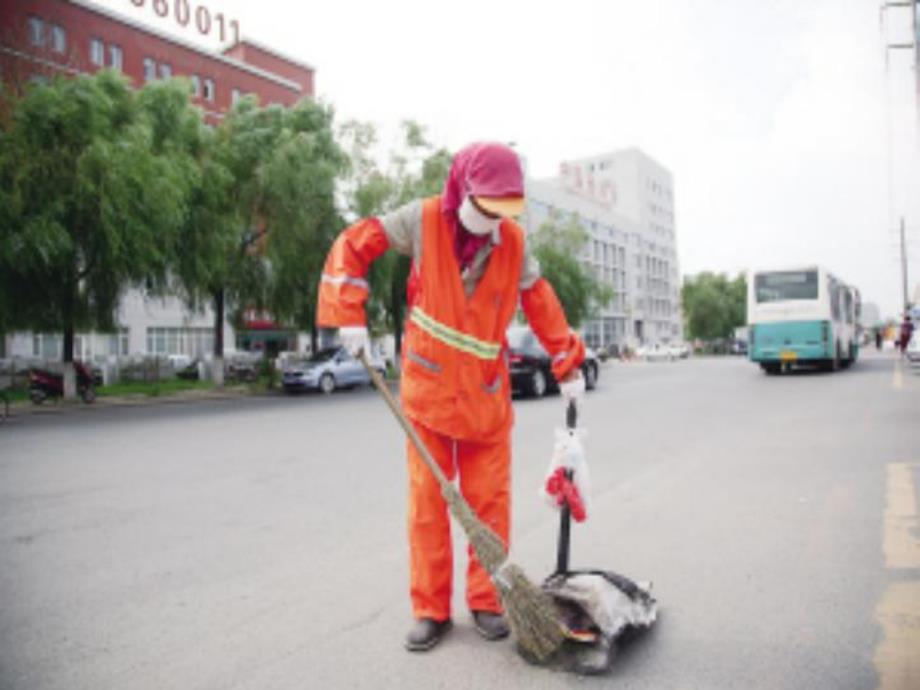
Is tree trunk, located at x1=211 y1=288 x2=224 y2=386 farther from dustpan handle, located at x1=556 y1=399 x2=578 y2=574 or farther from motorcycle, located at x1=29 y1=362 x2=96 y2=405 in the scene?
dustpan handle, located at x1=556 y1=399 x2=578 y2=574

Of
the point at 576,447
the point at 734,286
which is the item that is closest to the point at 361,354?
the point at 576,447

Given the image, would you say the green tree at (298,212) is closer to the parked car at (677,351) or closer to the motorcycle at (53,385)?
the motorcycle at (53,385)

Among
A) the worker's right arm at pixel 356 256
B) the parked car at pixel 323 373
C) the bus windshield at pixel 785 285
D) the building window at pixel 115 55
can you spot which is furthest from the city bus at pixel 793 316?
the building window at pixel 115 55

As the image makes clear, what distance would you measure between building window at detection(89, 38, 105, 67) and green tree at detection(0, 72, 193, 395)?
28.0 m

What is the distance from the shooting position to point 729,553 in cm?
390

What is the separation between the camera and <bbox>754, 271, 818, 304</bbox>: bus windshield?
20.6 metres

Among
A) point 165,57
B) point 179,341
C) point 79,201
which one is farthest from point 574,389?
point 165,57

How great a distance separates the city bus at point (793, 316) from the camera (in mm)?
20203

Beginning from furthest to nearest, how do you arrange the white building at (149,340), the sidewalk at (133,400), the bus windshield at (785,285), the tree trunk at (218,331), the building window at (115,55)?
the building window at (115,55) → the white building at (149,340) → the tree trunk at (218,331) → the bus windshield at (785,285) → the sidewalk at (133,400)

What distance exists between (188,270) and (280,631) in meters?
17.5

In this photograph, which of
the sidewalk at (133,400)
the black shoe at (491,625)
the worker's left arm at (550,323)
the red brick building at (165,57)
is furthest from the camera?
the red brick building at (165,57)

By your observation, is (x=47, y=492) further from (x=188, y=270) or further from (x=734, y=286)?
(x=734, y=286)

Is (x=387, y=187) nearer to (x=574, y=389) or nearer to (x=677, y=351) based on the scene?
(x=574, y=389)

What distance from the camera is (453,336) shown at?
2.95m
